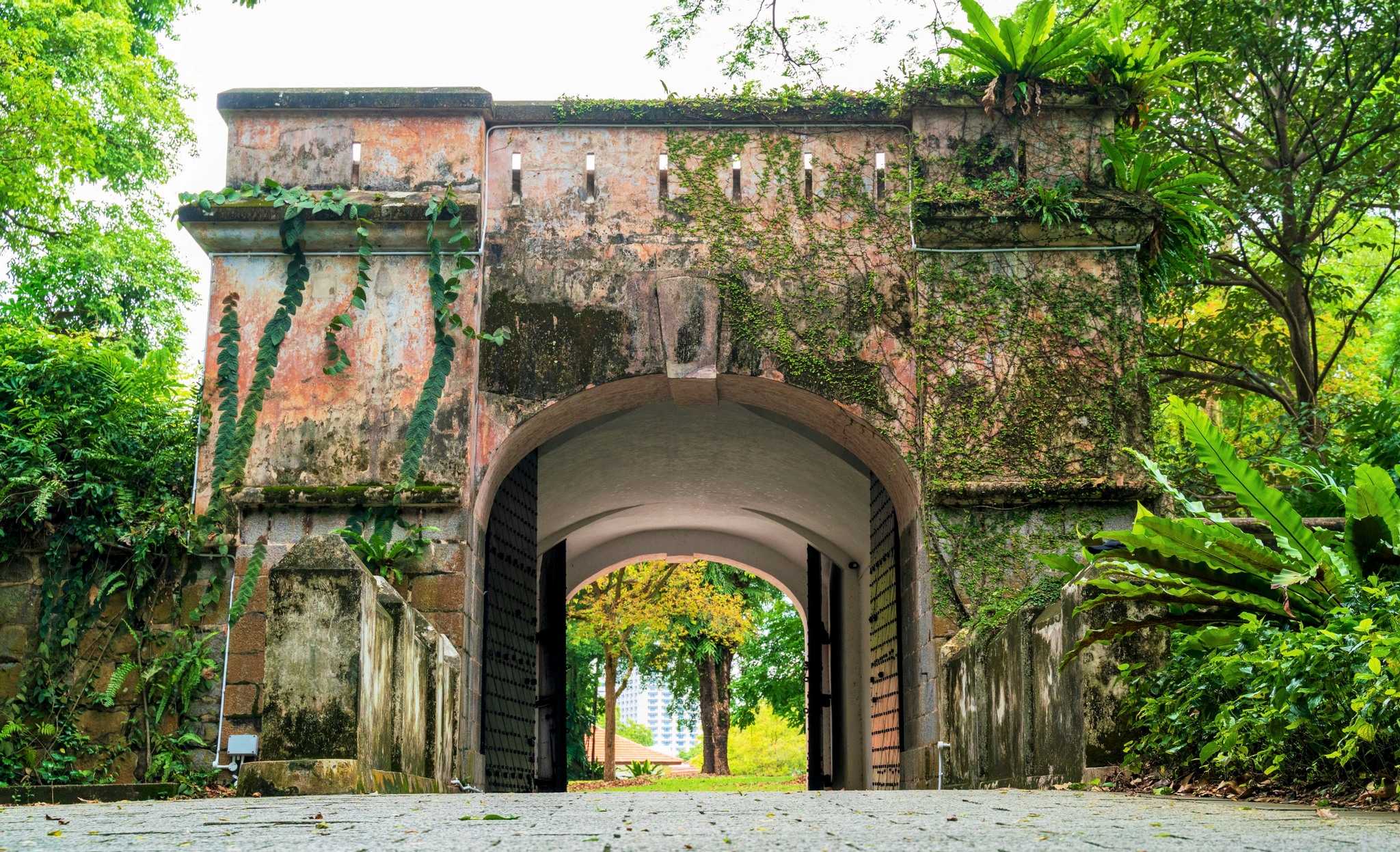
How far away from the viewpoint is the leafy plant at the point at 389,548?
880 centimetres

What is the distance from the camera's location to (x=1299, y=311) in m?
15.2

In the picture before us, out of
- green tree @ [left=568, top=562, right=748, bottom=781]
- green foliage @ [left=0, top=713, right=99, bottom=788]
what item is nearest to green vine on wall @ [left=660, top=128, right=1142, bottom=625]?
green foliage @ [left=0, top=713, right=99, bottom=788]

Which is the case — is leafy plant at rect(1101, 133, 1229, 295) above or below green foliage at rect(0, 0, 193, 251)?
below

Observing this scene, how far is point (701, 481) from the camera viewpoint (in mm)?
13984

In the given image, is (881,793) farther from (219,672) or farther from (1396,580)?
(219,672)

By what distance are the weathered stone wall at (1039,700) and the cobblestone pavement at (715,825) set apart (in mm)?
601

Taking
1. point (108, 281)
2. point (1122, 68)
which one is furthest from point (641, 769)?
point (1122, 68)

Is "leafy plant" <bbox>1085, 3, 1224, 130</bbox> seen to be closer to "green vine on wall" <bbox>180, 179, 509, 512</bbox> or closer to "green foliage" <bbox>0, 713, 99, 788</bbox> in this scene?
"green vine on wall" <bbox>180, 179, 509, 512</bbox>

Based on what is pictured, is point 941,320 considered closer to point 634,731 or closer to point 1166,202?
point 1166,202

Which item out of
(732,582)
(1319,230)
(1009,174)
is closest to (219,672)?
(1009,174)

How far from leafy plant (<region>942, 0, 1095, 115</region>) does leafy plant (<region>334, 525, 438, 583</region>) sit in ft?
16.0

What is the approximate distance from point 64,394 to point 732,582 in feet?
55.1

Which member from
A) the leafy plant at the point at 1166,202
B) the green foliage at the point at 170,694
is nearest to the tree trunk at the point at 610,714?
the green foliage at the point at 170,694

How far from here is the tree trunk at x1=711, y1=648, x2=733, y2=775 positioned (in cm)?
2773
